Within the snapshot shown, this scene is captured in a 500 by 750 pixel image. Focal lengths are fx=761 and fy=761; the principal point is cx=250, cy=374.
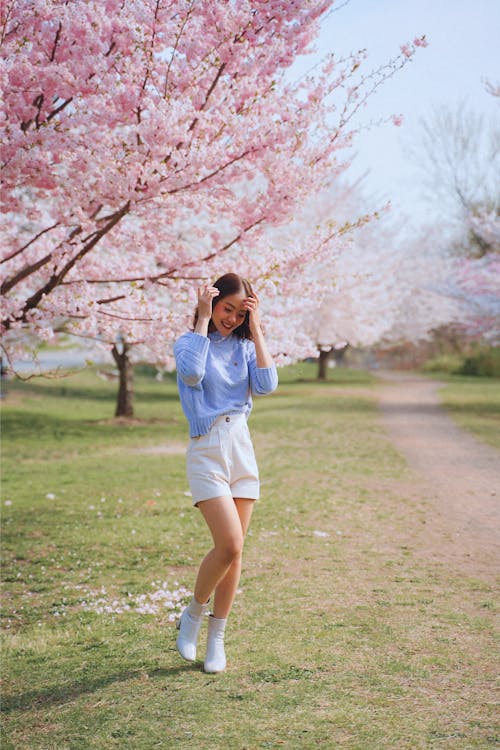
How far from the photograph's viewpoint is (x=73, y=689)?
12.7 feet

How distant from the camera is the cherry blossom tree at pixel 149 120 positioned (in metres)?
5.37

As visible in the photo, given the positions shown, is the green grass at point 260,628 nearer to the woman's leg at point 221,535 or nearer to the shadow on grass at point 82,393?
the woman's leg at point 221,535

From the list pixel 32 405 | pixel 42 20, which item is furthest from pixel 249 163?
pixel 32 405

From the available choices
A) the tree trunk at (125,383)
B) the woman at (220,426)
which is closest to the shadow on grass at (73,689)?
the woman at (220,426)

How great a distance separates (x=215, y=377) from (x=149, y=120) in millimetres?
2319

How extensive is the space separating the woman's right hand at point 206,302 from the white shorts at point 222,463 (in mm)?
520

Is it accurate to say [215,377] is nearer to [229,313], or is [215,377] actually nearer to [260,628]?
[229,313]

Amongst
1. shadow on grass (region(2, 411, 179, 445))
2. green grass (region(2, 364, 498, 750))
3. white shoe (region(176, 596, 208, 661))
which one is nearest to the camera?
green grass (region(2, 364, 498, 750))

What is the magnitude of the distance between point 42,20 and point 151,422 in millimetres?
13814

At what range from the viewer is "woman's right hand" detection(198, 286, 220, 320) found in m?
3.88

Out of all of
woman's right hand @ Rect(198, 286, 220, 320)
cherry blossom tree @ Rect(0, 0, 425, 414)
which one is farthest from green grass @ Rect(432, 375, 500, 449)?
woman's right hand @ Rect(198, 286, 220, 320)

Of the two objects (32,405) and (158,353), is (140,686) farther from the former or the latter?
(32,405)

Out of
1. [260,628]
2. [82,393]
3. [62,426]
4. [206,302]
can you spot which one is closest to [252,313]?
[206,302]

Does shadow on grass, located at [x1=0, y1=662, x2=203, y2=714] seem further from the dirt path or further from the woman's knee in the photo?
the dirt path
